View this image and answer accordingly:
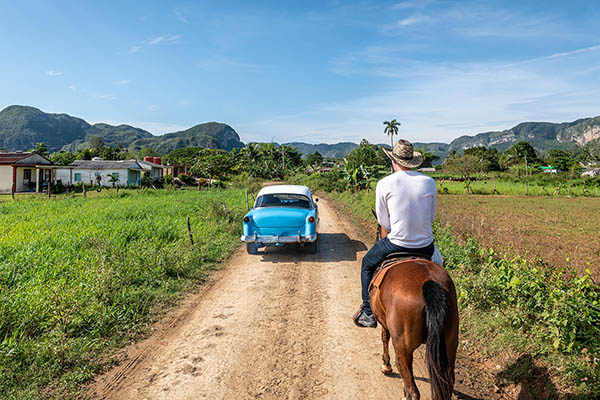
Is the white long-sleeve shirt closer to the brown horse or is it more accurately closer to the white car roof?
the brown horse

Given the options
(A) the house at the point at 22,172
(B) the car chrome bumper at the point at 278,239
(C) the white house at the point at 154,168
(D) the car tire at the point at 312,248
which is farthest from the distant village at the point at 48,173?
(D) the car tire at the point at 312,248

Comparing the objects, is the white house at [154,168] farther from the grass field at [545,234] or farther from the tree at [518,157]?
the tree at [518,157]

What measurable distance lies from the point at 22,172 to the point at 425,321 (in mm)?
42435

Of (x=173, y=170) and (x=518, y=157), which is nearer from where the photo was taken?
(x=173, y=170)

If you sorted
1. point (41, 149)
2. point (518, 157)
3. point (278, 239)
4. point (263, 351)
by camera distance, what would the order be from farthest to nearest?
point (518, 157), point (41, 149), point (278, 239), point (263, 351)

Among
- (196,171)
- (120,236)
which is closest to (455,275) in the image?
(120,236)

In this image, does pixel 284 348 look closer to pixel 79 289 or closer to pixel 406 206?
pixel 406 206

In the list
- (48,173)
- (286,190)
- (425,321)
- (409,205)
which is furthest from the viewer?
(48,173)

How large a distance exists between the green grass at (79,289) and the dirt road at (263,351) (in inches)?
19.9

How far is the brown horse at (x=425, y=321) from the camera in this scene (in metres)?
2.83

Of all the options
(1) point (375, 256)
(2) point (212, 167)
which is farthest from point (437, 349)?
(2) point (212, 167)

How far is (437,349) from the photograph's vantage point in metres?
2.82

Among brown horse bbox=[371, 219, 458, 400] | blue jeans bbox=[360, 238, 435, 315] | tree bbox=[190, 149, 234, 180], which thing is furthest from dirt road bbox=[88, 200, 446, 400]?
tree bbox=[190, 149, 234, 180]

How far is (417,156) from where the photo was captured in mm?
3939
